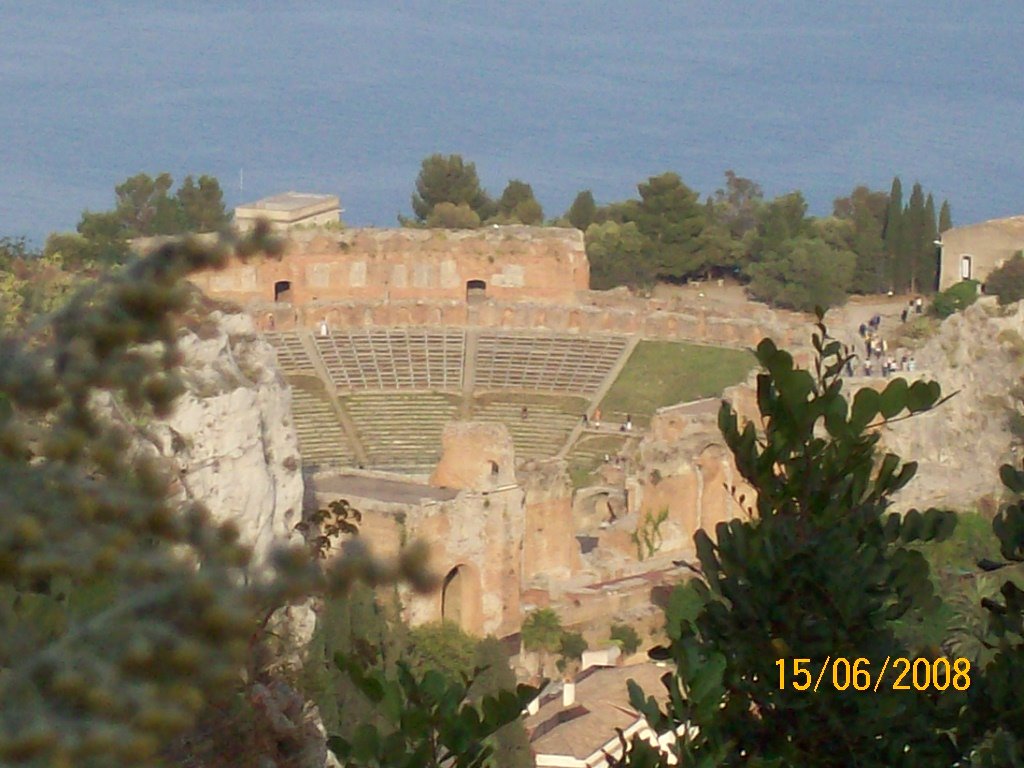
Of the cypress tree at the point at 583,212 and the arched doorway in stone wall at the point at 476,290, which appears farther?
the cypress tree at the point at 583,212

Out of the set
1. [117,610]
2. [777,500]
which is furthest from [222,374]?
[117,610]

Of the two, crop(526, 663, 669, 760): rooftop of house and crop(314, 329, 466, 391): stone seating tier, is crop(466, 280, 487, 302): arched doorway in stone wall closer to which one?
crop(314, 329, 466, 391): stone seating tier

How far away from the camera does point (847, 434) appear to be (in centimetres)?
757

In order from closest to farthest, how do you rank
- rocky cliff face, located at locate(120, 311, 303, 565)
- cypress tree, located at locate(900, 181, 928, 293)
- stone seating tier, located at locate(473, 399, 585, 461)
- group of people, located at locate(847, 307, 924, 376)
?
rocky cliff face, located at locate(120, 311, 303, 565)
group of people, located at locate(847, 307, 924, 376)
stone seating tier, located at locate(473, 399, 585, 461)
cypress tree, located at locate(900, 181, 928, 293)

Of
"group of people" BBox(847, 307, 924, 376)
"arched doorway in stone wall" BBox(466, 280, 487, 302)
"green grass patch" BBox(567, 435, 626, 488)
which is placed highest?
"arched doorway in stone wall" BBox(466, 280, 487, 302)

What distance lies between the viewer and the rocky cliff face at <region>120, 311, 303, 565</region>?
72.8ft

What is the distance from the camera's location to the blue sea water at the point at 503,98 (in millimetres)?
96500

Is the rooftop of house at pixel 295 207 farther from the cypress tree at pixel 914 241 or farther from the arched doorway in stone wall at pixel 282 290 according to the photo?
the cypress tree at pixel 914 241

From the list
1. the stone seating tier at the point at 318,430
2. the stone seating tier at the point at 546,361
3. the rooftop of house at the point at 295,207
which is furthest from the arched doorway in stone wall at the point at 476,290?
the stone seating tier at the point at 318,430

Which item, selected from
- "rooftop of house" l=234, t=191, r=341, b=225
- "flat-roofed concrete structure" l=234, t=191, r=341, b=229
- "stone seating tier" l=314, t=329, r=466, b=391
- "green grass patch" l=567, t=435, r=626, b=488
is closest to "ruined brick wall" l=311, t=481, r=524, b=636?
"green grass patch" l=567, t=435, r=626, b=488

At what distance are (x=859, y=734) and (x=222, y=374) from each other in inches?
682

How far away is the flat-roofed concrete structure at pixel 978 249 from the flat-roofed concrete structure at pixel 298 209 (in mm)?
15174

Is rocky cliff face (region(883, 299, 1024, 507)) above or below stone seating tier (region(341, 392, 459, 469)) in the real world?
above

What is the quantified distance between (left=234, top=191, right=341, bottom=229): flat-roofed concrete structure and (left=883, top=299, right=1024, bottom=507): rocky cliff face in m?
20.3
